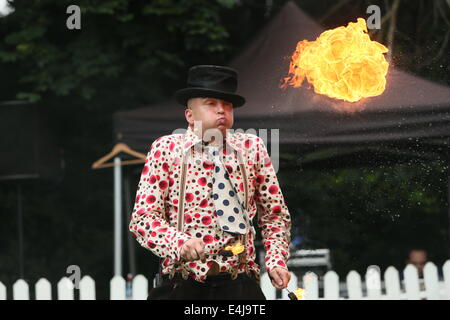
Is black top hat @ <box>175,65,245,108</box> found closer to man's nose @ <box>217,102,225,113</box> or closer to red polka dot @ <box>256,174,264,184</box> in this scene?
man's nose @ <box>217,102,225,113</box>

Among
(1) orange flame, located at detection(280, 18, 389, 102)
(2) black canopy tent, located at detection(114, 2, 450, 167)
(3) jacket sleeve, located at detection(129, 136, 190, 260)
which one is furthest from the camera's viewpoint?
(2) black canopy tent, located at detection(114, 2, 450, 167)

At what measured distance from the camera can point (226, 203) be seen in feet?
10.5

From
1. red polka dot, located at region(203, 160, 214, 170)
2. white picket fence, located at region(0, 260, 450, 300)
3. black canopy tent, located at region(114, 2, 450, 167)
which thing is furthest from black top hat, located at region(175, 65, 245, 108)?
white picket fence, located at region(0, 260, 450, 300)

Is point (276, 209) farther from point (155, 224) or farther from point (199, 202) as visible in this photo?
point (155, 224)

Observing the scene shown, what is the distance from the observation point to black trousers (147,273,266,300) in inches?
125

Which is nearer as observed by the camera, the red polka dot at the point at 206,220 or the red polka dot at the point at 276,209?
the red polka dot at the point at 206,220

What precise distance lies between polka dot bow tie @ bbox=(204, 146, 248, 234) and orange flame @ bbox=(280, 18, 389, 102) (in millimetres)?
2463

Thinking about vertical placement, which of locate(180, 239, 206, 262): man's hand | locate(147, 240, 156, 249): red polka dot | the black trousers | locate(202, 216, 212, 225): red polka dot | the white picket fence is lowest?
the white picket fence

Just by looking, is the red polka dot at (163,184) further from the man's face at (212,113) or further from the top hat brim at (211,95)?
the top hat brim at (211,95)

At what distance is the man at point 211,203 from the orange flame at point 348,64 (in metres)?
2.32

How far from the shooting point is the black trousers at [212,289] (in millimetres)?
3182

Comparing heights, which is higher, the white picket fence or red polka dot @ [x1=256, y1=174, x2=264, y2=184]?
red polka dot @ [x1=256, y1=174, x2=264, y2=184]

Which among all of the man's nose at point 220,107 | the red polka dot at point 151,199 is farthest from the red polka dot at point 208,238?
the man's nose at point 220,107

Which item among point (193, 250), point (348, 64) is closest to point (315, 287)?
point (348, 64)
